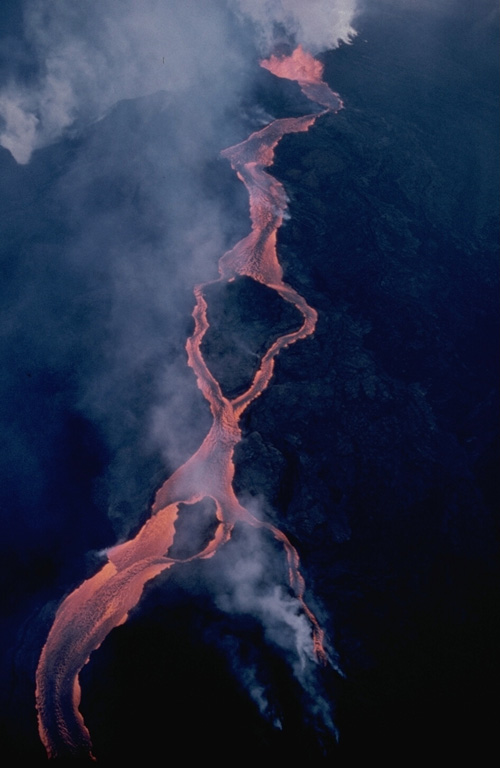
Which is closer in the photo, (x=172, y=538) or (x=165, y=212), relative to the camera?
(x=172, y=538)

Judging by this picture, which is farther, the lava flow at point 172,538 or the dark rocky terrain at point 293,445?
the dark rocky terrain at point 293,445

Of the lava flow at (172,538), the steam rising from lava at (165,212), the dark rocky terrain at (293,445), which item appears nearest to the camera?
the lava flow at (172,538)

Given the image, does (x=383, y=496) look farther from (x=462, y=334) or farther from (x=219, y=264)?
(x=219, y=264)

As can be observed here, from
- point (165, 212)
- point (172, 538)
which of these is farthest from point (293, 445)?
point (165, 212)

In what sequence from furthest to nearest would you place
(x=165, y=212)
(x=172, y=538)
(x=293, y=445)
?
(x=165, y=212) → (x=293, y=445) → (x=172, y=538)

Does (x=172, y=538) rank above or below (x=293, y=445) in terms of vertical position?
below

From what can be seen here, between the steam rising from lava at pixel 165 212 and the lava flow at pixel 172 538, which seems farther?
the steam rising from lava at pixel 165 212

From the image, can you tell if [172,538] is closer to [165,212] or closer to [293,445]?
[293,445]

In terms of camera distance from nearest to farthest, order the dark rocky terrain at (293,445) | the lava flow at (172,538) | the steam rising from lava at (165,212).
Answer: the lava flow at (172,538), the dark rocky terrain at (293,445), the steam rising from lava at (165,212)

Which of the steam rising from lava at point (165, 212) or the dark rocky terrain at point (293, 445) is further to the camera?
the steam rising from lava at point (165, 212)

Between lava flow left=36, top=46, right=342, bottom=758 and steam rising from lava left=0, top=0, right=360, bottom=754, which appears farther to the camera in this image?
steam rising from lava left=0, top=0, right=360, bottom=754
